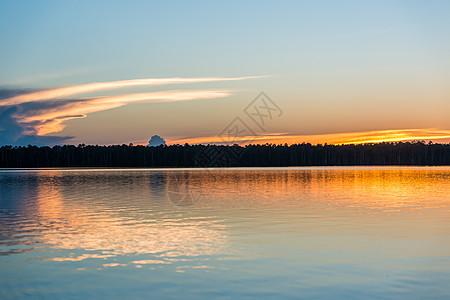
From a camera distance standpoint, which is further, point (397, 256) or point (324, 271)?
point (397, 256)

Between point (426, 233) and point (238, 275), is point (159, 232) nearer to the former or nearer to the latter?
point (238, 275)

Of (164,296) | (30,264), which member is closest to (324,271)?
(164,296)

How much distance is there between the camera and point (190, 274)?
1684 centimetres

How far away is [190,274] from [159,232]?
9.49 meters

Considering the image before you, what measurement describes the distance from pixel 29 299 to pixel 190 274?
5.34 m

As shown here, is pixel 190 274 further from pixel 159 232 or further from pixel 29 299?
pixel 159 232

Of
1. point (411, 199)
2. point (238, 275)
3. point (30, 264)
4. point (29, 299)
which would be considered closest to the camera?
point (29, 299)

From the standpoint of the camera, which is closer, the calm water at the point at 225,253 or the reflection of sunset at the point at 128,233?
the calm water at the point at 225,253

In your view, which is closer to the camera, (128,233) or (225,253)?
(225,253)

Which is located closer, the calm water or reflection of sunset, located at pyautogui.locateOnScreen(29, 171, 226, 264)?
the calm water

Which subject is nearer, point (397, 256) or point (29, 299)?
point (29, 299)

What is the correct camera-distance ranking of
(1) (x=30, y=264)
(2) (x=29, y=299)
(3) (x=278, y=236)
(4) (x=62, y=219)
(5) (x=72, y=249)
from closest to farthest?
1. (2) (x=29, y=299)
2. (1) (x=30, y=264)
3. (5) (x=72, y=249)
4. (3) (x=278, y=236)
5. (4) (x=62, y=219)

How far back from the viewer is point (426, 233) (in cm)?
2594

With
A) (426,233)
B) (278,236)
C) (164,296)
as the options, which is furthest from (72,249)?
(426,233)
